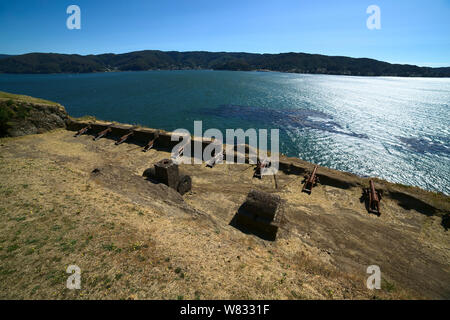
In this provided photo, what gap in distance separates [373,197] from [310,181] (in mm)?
4436

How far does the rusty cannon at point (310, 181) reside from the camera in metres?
16.1

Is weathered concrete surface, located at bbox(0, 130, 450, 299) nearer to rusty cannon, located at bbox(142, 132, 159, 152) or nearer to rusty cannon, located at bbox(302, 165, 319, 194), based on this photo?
rusty cannon, located at bbox(302, 165, 319, 194)

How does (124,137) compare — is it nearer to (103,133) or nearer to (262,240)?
(103,133)

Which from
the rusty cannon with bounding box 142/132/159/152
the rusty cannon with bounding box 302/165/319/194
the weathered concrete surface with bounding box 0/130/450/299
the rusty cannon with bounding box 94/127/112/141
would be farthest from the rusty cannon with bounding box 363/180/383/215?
the rusty cannon with bounding box 94/127/112/141

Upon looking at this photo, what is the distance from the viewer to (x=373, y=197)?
1448 centimetres

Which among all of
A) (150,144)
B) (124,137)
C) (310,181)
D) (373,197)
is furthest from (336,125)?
(124,137)

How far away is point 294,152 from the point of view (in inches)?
1196

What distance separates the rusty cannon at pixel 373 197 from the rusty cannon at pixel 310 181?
3697mm

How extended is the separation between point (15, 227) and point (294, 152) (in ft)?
98.5

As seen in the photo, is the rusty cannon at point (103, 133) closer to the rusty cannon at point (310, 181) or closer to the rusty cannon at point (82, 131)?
the rusty cannon at point (82, 131)

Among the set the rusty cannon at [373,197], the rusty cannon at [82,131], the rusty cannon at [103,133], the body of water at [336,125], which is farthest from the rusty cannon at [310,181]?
the rusty cannon at [82,131]

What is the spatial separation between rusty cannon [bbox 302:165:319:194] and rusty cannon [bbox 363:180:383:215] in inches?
146
